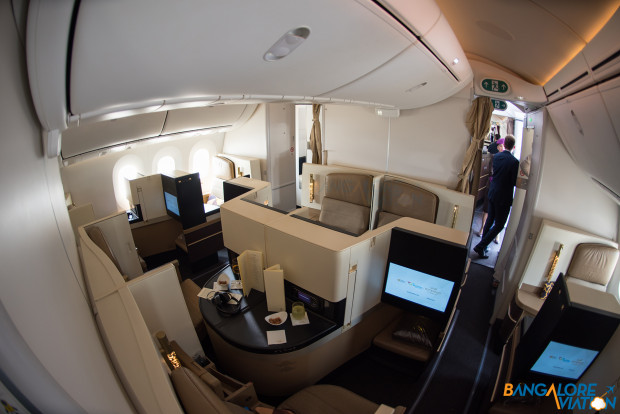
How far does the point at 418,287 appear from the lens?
2328mm

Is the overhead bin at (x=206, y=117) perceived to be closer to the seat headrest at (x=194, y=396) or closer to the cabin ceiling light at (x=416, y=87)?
the cabin ceiling light at (x=416, y=87)

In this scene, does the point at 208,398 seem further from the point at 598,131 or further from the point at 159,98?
the point at 598,131

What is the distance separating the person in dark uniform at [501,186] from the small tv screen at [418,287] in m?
3.54

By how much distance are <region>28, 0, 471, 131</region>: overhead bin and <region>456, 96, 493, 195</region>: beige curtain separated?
2367mm

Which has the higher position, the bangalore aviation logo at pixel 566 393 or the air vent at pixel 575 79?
the air vent at pixel 575 79

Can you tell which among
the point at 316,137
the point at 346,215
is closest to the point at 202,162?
the point at 316,137

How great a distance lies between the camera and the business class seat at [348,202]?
4.43 metres

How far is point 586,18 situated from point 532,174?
7.34ft

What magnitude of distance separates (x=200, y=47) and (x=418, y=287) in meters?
2.24

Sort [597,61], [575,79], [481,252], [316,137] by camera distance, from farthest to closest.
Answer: [316,137] → [481,252] → [575,79] → [597,61]

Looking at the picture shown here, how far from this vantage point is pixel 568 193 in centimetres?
317

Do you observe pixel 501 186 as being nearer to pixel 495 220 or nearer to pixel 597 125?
pixel 495 220

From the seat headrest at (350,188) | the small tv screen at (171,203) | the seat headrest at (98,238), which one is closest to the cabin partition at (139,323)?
the seat headrest at (98,238)

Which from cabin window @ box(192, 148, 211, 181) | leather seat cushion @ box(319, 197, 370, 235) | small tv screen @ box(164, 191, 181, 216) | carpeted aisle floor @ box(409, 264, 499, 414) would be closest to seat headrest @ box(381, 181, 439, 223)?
leather seat cushion @ box(319, 197, 370, 235)
